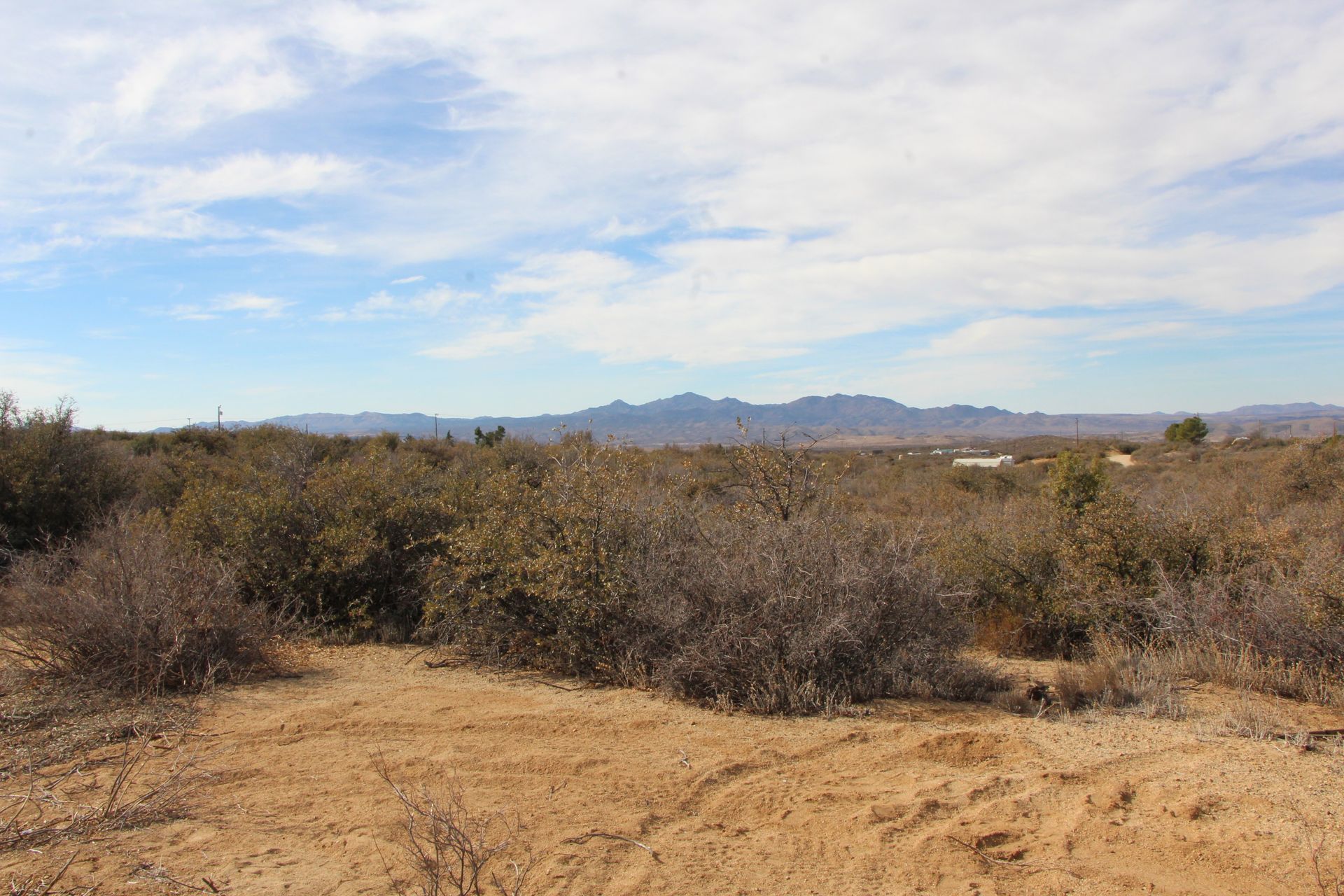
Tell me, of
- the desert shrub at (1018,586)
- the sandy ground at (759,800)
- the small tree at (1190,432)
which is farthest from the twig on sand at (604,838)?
the small tree at (1190,432)

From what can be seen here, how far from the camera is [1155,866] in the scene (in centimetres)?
427

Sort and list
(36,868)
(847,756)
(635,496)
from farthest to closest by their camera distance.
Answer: (635,496) → (847,756) → (36,868)

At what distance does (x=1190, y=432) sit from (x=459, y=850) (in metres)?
56.2

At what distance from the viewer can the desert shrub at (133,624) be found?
23.9ft

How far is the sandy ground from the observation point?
419 centimetres

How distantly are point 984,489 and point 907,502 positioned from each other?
4674 mm

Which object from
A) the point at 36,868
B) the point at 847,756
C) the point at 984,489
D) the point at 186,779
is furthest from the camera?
the point at 984,489

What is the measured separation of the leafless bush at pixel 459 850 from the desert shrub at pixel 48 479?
11.0 meters

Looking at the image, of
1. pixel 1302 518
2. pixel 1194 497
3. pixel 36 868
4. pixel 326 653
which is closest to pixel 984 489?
pixel 1194 497

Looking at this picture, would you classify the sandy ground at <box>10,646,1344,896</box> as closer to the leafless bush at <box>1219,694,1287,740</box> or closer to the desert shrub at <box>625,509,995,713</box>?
the leafless bush at <box>1219,694,1287,740</box>

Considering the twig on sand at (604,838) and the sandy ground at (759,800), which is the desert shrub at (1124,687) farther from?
the twig on sand at (604,838)

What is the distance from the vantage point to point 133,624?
734cm

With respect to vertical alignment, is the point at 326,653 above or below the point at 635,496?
below

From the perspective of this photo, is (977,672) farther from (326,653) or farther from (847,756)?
(326,653)
